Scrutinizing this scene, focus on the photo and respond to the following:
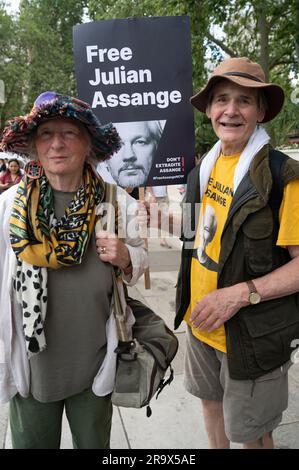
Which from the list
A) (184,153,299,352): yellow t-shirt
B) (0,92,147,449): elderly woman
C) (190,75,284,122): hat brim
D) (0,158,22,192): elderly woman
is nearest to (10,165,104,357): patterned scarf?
(0,92,147,449): elderly woman

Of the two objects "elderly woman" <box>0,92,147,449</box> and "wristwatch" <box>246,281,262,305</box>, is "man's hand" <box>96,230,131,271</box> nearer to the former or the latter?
"elderly woman" <box>0,92,147,449</box>

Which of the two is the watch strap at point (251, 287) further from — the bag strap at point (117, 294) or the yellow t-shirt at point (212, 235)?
the bag strap at point (117, 294)

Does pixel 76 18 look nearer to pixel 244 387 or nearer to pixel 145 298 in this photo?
pixel 145 298

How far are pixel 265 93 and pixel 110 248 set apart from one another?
974mm

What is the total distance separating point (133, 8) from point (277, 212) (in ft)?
29.0

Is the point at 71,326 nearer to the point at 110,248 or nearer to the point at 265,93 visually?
the point at 110,248

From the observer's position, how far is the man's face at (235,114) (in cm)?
171

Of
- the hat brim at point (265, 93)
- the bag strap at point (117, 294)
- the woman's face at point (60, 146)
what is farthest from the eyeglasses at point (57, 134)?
the hat brim at point (265, 93)

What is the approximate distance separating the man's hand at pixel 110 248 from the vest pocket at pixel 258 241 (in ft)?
1.64

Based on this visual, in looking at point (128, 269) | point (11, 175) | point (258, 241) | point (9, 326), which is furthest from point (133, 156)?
point (11, 175)

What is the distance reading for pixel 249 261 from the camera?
5.35 ft

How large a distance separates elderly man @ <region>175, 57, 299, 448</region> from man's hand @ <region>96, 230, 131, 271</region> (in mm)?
417

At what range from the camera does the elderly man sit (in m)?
1.59
